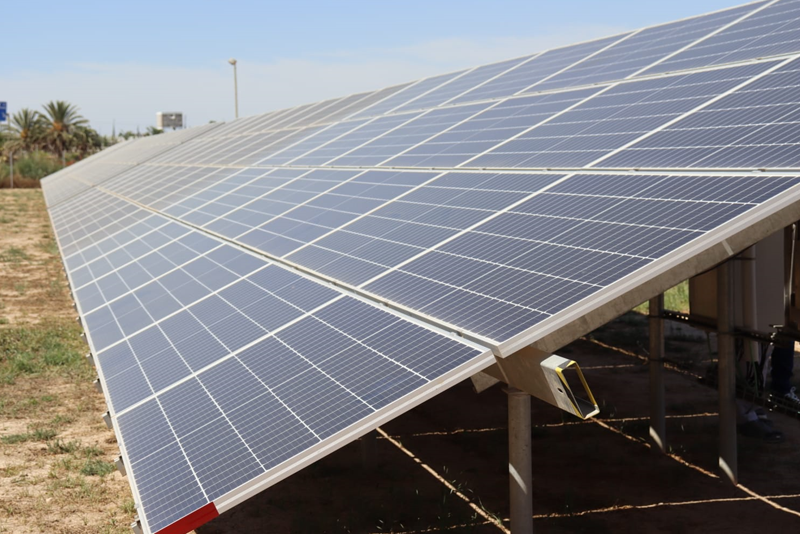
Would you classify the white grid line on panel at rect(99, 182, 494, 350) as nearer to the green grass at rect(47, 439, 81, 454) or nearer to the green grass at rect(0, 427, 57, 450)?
the green grass at rect(47, 439, 81, 454)

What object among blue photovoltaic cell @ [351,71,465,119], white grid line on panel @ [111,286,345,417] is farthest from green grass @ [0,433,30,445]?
blue photovoltaic cell @ [351,71,465,119]

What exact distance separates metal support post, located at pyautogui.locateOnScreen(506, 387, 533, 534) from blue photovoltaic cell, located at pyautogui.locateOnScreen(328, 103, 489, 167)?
8267 millimetres

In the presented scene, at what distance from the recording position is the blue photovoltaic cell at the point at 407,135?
15005 millimetres

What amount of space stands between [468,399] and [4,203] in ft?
164

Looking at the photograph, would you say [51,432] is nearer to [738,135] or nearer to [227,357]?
[227,357]

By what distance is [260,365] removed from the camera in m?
7.30

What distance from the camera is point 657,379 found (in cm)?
1234

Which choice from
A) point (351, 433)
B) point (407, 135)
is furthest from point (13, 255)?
point (351, 433)

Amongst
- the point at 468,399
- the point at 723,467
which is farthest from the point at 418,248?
the point at 468,399

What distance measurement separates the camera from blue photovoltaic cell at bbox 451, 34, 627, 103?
640 inches

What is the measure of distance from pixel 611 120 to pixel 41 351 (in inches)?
548

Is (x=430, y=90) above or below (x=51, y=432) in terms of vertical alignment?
above

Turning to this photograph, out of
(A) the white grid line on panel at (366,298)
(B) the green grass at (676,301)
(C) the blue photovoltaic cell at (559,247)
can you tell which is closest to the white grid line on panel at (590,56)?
(A) the white grid line on panel at (366,298)

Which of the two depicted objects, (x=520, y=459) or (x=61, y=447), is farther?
(x=61, y=447)
